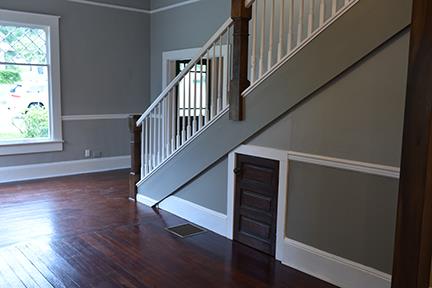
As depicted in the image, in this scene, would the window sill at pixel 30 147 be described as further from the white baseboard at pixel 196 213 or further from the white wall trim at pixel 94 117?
the white baseboard at pixel 196 213

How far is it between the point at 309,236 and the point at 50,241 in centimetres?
227

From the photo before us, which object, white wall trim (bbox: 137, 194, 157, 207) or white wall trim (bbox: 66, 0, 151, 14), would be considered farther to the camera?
white wall trim (bbox: 66, 0, 151, 14)

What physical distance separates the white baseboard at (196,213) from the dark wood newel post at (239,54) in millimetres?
1051

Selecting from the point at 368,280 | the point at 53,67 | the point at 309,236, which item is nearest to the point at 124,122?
the point at 53,67

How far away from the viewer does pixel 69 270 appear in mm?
3061

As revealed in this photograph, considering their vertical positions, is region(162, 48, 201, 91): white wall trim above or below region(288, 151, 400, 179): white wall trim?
above

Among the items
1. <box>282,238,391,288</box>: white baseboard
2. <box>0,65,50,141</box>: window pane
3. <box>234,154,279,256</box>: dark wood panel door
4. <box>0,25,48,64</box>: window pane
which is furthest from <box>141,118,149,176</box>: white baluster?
<box>0,25,48,64</box>: window pane

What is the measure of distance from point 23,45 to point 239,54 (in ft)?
13.2

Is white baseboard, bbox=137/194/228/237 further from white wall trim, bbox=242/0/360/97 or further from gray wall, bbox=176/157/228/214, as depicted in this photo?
white wall trim, bbox=242/0/360/97

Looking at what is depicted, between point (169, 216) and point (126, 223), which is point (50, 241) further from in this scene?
point (169, 216)

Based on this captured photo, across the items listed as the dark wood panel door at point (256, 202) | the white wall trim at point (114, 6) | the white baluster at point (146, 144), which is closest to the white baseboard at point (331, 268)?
the dark wood panel door at point (256, 202)

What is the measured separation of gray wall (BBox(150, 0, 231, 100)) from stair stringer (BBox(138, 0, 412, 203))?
2501 millimetres

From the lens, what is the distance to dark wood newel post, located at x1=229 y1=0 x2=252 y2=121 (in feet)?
10.9

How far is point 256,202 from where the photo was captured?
3467 mm
